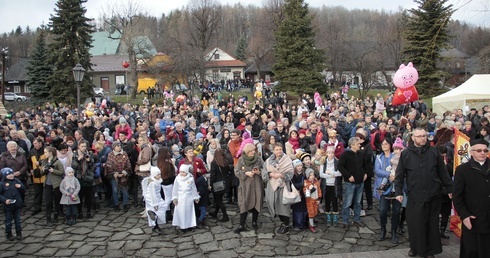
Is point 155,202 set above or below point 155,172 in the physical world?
below

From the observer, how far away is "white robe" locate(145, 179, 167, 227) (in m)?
7.48

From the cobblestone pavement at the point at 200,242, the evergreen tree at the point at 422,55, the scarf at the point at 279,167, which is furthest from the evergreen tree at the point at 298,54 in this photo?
the scarf at the point at 279,167

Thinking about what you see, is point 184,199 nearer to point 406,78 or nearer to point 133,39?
point 406,78

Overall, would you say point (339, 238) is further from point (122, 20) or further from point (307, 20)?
point (122, 20)

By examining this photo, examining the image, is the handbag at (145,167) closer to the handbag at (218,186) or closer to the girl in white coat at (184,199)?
the girl in white coat at (184,199)

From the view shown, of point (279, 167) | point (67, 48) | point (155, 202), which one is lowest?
point (155, 202)

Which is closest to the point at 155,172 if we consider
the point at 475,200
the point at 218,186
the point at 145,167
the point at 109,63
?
the point at 145,167

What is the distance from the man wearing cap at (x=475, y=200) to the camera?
5.07 m

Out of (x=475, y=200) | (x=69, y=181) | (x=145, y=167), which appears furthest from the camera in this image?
(x=145, y=167)

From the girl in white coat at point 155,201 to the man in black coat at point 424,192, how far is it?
440 centimetres

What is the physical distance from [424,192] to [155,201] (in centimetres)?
480

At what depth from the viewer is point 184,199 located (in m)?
7.45

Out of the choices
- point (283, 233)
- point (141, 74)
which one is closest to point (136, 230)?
point (283, 233)

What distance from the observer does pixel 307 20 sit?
109ft
